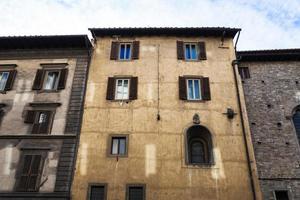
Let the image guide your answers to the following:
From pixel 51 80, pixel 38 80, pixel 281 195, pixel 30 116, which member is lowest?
pixel 281 195

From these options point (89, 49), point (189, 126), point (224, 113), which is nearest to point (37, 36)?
point (89, 49)

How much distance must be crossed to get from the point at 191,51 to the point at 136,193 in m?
9.41

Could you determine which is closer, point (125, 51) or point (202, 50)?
point (202, 50)

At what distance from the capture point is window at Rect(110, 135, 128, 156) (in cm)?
1480

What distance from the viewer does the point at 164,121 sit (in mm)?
15469

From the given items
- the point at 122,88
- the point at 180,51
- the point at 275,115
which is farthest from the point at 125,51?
the point at 275,115

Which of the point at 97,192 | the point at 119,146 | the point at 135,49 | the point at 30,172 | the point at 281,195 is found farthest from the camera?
the point at 135,49

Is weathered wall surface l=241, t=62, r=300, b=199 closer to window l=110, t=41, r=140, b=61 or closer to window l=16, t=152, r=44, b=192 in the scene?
window l=110, t=41, r=140, b=61

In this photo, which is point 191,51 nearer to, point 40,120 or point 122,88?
point 122,88

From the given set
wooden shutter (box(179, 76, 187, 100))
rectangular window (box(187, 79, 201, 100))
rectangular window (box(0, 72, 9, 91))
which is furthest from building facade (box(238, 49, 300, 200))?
rectangular window (box(0, 72, 9, 91))

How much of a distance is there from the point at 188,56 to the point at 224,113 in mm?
4507

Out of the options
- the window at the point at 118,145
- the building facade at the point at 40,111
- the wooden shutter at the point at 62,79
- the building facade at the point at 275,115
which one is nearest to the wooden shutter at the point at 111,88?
the building facade at the point at 40,111

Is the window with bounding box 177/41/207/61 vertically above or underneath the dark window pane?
above

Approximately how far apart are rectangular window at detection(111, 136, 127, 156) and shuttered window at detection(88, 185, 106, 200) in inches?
71.4
